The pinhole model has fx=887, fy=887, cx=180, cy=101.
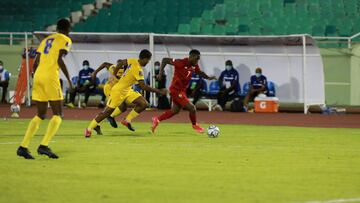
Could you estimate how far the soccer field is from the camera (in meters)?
11.0

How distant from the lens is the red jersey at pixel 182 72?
21.7 m

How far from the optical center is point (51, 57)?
49.8ft

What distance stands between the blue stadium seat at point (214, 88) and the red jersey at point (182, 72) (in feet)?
36.4

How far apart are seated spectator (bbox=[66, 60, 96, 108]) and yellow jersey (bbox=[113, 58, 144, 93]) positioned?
12.9m

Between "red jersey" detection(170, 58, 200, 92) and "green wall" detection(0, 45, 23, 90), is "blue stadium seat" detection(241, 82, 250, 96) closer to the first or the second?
"green wall" detection(0, 45, 23, 90)

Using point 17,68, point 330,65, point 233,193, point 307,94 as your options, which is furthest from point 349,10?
point 233,193

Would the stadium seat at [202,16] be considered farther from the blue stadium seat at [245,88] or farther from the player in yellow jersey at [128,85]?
the player in yellow jersey at [128,85]

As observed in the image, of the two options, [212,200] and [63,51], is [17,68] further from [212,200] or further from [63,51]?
[212,200]

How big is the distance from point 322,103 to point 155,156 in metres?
17.0

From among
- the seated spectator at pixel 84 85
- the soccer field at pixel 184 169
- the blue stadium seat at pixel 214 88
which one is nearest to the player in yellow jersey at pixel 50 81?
the soccer field at pixel 184 169

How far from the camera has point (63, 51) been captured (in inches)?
596

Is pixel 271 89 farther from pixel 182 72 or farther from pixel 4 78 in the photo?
pixel 182 72

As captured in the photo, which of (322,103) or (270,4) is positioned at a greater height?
(270,4)

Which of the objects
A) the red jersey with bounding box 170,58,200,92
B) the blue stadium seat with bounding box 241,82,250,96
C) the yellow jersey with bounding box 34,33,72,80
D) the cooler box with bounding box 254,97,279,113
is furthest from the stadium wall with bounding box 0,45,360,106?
the yellow jersey with bounding box 34,33,72,80
